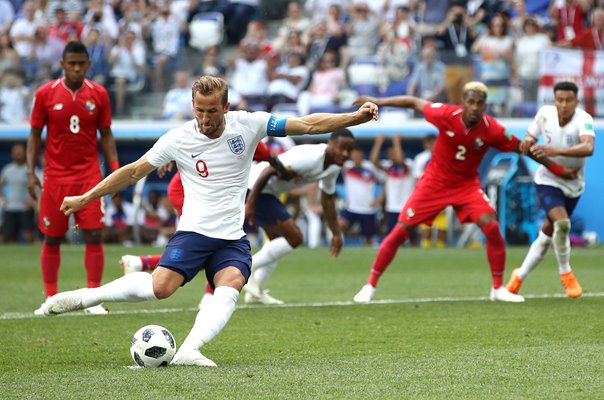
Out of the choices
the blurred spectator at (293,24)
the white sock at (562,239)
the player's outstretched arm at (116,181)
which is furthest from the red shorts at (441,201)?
the blurred spectator at (293,24)

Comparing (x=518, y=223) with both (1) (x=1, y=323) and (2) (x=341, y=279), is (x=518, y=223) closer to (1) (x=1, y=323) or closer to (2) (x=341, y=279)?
(2) (x=341, y=279)

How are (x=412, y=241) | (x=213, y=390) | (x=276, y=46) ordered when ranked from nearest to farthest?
(x=213, y=390), (x=412, y=241), (x=276, y=46)

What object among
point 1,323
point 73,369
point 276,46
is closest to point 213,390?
point 73,369

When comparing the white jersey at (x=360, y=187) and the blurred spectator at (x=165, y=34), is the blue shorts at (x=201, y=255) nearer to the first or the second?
the white jersey at (x=360, y=187)

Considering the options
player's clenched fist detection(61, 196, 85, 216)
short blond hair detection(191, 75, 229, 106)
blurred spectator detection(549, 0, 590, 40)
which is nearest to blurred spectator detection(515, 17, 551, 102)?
blurred spectator detection(549, 0, 590, 40)

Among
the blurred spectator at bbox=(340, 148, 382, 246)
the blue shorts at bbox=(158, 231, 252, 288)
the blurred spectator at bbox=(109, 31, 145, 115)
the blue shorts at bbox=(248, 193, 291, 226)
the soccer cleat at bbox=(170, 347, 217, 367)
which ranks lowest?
the blurred spectator at bbox=(340, 148, 382, 246)

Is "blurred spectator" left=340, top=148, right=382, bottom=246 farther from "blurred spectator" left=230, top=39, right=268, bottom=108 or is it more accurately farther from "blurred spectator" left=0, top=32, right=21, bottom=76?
"blurred spectator" left=0, top=32, right=21, bottom=76

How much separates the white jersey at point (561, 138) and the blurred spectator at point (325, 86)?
1047 cm

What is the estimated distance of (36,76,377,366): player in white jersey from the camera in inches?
307

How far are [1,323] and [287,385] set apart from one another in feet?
14.7

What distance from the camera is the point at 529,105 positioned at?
21125 mm

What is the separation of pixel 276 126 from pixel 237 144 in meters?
0.29

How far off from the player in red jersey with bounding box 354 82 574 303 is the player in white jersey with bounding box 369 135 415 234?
9673 mm

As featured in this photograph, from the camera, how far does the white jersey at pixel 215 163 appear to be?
784 centimetres
